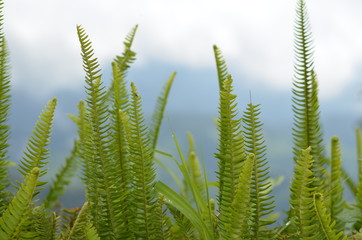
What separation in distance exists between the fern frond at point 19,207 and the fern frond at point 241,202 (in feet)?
1.03

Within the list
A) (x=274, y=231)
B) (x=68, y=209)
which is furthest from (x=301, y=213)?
(x=68, y=209)

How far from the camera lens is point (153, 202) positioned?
3.26ft

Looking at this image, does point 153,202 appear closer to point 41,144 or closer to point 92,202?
point 92,202

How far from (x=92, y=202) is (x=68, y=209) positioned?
0.66ft

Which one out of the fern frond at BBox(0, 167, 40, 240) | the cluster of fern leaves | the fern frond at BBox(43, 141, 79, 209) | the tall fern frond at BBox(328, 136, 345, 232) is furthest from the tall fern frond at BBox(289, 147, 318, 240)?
the fern frond at BBox(43, 141, 79, 209)

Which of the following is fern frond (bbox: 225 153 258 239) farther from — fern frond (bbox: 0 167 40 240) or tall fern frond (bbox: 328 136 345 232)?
tall fern frond (bbox: 328 136 345 232)

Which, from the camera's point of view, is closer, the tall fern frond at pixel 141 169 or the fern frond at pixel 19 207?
the fern frond at pixel 19 207

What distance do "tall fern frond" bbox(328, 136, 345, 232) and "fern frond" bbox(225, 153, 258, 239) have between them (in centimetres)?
46

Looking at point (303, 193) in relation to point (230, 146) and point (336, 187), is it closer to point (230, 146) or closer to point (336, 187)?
point (230, 146)

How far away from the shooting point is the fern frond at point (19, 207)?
0.75 metres

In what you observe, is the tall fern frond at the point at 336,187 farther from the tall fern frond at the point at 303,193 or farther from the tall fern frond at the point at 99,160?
the tall fern frond at the point at 99,160

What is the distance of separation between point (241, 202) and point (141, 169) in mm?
232

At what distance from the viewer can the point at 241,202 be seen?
0.81 meters

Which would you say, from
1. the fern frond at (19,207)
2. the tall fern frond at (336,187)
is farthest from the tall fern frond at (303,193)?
the fern frond at (19,207)
